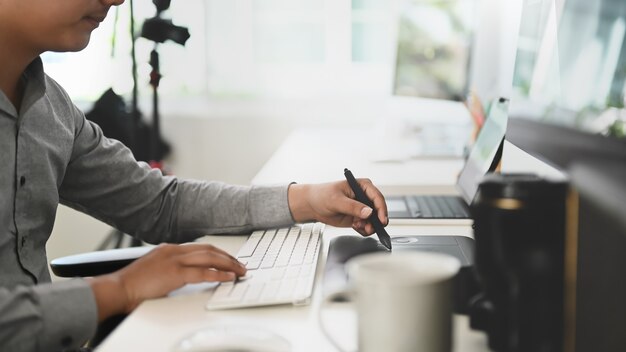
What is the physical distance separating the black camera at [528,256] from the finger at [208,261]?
0.40 m

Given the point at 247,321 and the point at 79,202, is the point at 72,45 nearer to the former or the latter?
the point at 79,202

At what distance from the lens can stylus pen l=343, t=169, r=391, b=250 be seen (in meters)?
1.17

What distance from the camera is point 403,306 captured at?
0.61 meters

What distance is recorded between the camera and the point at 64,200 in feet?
4.58

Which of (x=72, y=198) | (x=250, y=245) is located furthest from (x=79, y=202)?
(x=250, y=245)

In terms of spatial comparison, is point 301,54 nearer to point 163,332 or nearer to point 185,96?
point 185,96

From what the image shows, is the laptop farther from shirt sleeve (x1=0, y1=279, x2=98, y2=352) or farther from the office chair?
shirt sleeve (x1=0, y1=279, x2=98, y2=352)

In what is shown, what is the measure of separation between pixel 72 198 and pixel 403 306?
3.03ft

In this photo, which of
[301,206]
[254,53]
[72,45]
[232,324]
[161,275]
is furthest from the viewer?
[254,53]

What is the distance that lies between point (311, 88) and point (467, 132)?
0.86m

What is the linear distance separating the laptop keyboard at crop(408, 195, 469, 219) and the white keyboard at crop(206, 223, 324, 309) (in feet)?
0.83

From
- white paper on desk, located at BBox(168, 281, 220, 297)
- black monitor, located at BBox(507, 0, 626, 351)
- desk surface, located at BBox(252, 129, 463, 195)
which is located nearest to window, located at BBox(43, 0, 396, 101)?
desk surface, located at BBox(252, 129, 463, 195)

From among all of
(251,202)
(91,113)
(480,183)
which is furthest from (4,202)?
(91,113)

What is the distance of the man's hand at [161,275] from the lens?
0.93m
